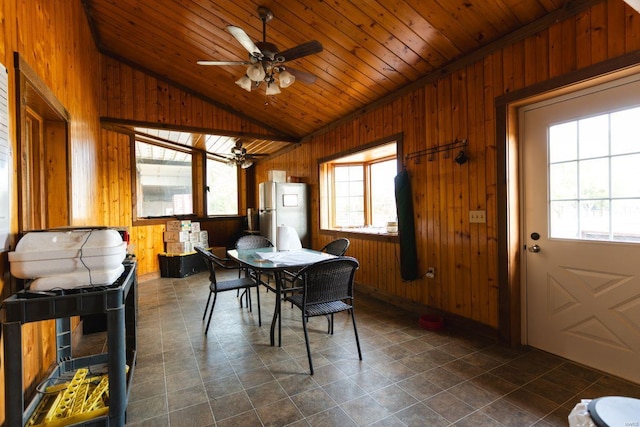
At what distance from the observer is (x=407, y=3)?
2.44 m

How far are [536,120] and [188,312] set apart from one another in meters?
3.97

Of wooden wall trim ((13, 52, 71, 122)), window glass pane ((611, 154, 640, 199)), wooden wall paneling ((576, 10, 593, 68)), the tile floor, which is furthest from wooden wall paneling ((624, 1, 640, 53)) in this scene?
wooden wall trim ((13, 52, 71, 122))

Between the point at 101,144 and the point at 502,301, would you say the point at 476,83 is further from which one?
the point at 101,144

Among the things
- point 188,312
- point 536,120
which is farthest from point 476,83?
point 188,312

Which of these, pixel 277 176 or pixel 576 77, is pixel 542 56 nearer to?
pixel 576 77

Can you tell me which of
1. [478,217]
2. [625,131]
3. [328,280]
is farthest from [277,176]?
[625,131]

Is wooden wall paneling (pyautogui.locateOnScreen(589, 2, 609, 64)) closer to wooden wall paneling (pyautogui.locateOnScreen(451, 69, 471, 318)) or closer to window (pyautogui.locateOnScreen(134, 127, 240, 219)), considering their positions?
wooden wall paneling (pyautogui.locateOnScreen(451, 69, 471, 318))

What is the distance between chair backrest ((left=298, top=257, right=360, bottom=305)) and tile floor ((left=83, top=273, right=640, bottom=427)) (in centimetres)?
50

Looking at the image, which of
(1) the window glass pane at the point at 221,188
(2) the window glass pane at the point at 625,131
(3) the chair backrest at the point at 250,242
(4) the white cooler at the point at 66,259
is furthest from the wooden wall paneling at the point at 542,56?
(1) the window glass pane at the point at 221,188

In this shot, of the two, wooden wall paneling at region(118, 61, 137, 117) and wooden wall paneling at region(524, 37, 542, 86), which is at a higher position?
wooden wall paneling at region(118, 61, 137, 117)

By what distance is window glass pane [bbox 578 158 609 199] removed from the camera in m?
2.14

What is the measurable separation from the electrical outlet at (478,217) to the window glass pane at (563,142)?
64 cm

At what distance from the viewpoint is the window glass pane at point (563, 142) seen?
229cm

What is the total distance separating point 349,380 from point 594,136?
2.45 metres
